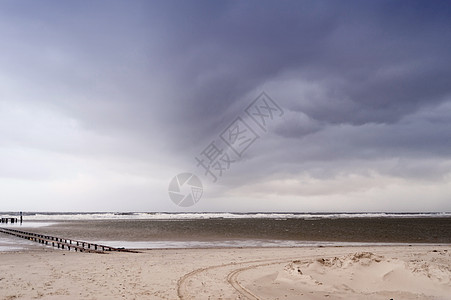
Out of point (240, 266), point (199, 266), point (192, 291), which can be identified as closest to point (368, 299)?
point (192, 291)

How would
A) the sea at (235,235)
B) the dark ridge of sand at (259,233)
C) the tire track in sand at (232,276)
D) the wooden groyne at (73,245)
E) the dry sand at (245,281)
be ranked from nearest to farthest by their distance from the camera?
1. the dry sand at (245,281)
2. the tire track in sand at (232,276)
3. the wooden groyne at (73,245)
4. the sea at (235,235)
5. the dark ridge of sand at (259,233)

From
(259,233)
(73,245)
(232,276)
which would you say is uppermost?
(232,276)

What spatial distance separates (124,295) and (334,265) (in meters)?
8.89

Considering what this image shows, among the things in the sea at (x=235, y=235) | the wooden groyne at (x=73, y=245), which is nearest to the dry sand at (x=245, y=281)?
the wooden groyne at (x=73, y=245)

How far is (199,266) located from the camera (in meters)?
18.4

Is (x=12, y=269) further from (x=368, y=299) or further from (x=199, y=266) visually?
(x=368, y=299)

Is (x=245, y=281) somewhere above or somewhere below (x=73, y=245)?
above

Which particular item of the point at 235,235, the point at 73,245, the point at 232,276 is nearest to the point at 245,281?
the point at 232,276

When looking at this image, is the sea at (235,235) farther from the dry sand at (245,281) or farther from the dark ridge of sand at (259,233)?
the dry sand at (245,281)

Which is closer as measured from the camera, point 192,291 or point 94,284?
point 192,291

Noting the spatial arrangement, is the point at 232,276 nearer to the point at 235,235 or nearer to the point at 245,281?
the point at 245,281

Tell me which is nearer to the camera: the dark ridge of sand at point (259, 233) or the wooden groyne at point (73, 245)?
the wooden groyne at point (73, 245)

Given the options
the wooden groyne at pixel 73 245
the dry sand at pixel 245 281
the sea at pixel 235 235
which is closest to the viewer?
the dry sand at pixel 245 281

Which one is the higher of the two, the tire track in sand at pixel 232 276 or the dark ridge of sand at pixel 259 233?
the tire track in sand at pixel 232 276
